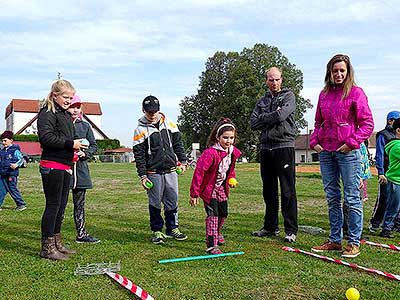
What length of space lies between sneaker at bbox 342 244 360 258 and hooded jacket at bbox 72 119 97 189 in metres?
3.58

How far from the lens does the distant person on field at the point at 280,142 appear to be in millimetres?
6773

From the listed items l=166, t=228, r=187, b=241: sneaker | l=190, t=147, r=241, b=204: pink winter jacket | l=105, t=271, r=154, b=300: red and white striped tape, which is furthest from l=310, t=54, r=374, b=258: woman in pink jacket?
l=105, t=271, r=154, b=300: red and white striped tape

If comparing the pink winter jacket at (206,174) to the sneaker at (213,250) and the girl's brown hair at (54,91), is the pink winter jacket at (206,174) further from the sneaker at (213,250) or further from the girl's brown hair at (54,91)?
the girl's brown hair at (54,91)

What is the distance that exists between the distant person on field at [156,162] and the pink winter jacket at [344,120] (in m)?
2.09

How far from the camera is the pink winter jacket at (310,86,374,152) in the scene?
A: 5684 mm

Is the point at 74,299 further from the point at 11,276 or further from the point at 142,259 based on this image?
the point at 142,259

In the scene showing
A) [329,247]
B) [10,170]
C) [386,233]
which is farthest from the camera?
[10,170]

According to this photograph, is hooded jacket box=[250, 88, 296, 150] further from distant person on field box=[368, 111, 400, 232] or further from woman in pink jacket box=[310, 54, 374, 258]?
distant person on field box=[368, 111, 400, 232]

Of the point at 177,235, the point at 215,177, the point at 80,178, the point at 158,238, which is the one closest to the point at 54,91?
the point at 80,178

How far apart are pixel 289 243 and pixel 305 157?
8881cm

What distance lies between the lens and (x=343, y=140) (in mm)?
5805

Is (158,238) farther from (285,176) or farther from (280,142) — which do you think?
(280,142)

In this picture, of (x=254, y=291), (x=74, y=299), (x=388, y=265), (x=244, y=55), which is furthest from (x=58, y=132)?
(x=244, y=55)

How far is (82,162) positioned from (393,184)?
4.63 m
